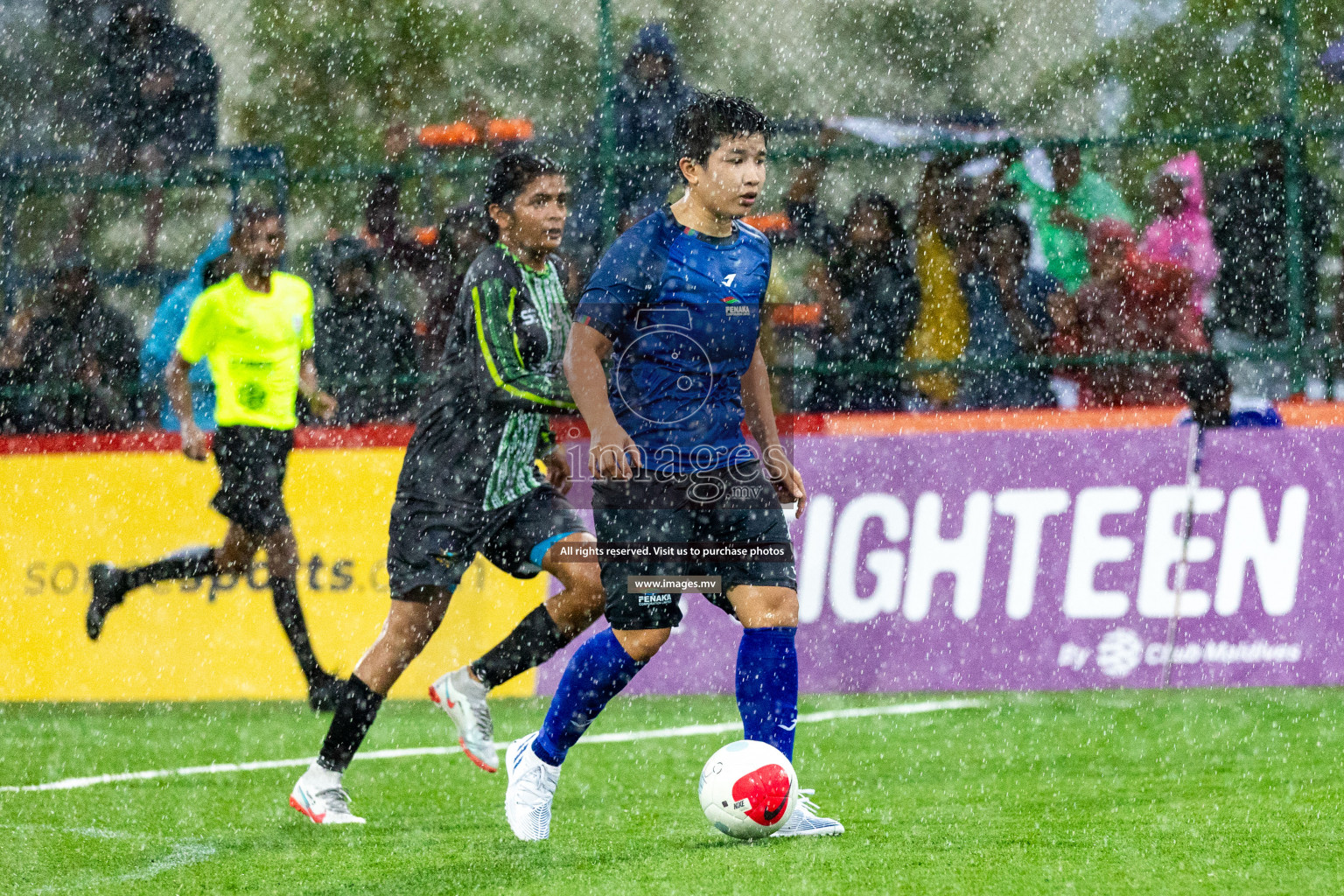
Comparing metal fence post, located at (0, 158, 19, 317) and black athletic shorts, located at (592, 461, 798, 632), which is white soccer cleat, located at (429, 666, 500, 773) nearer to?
black athletic shorts, located at (592, 461, 798, 632)

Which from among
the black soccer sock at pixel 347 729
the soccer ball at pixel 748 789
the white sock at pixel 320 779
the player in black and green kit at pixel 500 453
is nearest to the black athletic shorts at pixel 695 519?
the soccer ball at pixel 748 789

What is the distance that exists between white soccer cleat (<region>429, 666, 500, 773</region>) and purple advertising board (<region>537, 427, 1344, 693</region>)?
2280mm

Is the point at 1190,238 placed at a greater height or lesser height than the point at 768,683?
greater

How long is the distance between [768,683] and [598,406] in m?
0.79

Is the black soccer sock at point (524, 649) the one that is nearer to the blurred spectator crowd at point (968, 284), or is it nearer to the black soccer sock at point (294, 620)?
the black soccer sock at point (294, 620)

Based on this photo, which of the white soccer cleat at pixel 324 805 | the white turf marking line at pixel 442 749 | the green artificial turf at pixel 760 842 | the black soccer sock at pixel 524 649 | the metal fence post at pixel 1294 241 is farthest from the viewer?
the metal fence post at pixel 1294 241

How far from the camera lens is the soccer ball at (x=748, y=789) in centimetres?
451

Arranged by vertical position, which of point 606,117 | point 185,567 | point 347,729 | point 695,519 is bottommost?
point 185,567

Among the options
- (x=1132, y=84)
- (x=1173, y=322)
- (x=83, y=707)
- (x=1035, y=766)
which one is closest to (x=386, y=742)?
(x=83, y=707)

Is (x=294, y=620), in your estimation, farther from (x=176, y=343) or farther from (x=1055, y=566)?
(x=1055, y=566)

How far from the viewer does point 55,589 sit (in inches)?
344

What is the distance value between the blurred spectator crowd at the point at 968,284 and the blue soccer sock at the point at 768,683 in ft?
13.9

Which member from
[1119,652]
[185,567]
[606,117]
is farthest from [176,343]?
[1119,652]

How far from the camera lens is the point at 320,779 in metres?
5.45
